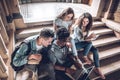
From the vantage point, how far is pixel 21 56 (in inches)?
78.5

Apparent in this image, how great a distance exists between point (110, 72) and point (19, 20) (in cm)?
250

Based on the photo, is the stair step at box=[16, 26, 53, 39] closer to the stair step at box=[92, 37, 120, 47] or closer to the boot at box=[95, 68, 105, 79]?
the stair step at box=[92, 37, 120, 47]

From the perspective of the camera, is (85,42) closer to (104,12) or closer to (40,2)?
(104,12)

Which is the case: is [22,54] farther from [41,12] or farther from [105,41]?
[41,12]

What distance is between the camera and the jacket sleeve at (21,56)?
1.95 meters

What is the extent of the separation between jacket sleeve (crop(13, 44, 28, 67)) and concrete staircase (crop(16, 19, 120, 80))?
1.26 meters

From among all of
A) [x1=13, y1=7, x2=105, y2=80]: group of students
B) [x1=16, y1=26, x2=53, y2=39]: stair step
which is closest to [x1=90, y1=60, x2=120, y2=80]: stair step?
[x1=13, y1=7, x2=105, y2=80]: group of students

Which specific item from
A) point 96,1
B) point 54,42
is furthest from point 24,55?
point 96,1

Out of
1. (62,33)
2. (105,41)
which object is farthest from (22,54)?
(105,41)

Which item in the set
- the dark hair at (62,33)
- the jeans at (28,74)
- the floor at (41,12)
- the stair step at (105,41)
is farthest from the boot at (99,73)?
the floor at (41,12)

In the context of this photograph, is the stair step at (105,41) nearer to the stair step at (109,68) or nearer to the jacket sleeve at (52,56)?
the stair step at (109,68)

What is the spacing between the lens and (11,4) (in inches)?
123

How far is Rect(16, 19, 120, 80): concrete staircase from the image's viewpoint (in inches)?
125

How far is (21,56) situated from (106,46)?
2.55m
